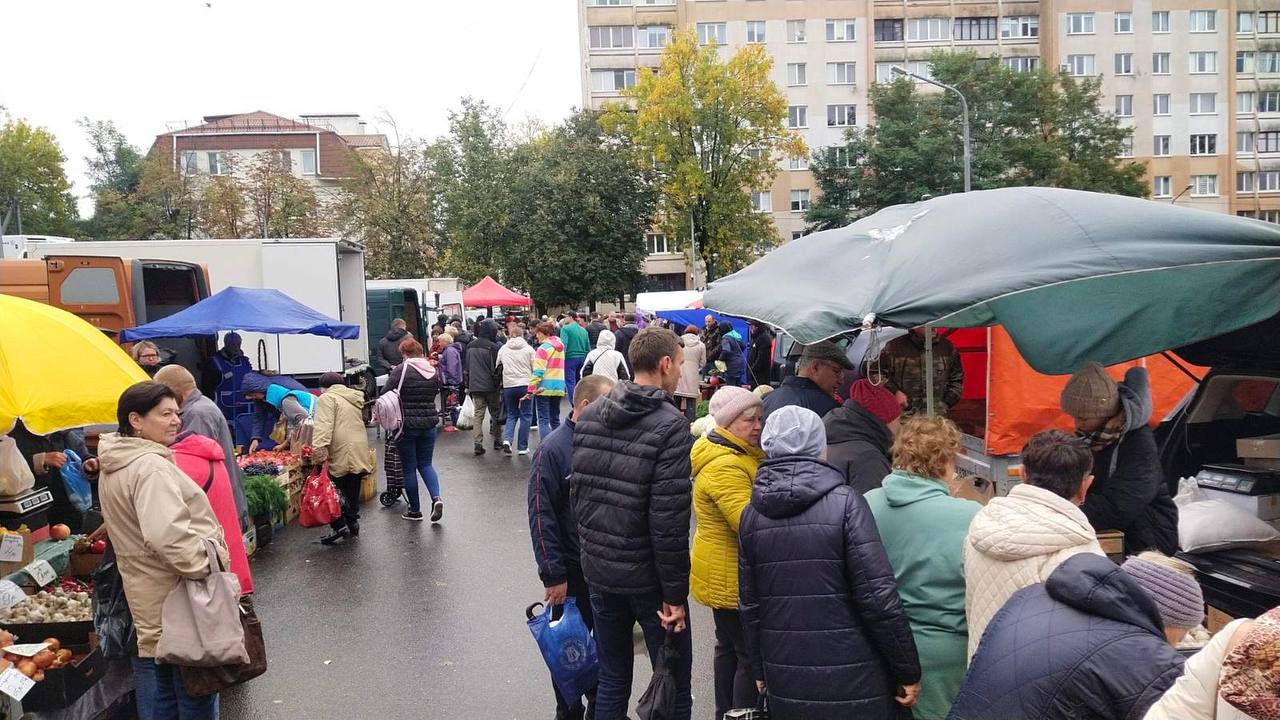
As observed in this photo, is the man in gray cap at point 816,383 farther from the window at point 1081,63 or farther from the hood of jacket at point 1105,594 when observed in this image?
the window at point 1081,63

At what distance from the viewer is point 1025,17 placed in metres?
61.8

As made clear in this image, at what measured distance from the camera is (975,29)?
203 ft

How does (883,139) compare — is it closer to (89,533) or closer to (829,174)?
(829,174)

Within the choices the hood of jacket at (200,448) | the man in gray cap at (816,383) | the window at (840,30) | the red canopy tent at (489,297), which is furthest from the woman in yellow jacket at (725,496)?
the window at (840,30)

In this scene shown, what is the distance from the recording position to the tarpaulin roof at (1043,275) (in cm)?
338

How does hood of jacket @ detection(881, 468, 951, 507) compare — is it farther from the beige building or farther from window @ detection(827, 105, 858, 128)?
window @ detection(827, 105, 858, 128)

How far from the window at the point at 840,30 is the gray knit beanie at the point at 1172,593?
62.3m

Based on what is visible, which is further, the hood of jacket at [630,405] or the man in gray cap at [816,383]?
the man in gray cap at [816,383]

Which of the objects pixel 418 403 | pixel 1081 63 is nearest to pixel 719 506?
pixel 418 403

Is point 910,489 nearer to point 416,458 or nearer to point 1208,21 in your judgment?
point 416,458

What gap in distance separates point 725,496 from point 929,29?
64.9 metres

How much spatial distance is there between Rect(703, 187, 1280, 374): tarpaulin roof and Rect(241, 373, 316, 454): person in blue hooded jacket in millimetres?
7905

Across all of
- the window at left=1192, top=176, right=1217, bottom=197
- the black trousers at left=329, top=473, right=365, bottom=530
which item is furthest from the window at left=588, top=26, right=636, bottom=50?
the black trousers at left=329, top=473, right=365, bottom=530

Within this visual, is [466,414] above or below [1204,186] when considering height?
below
